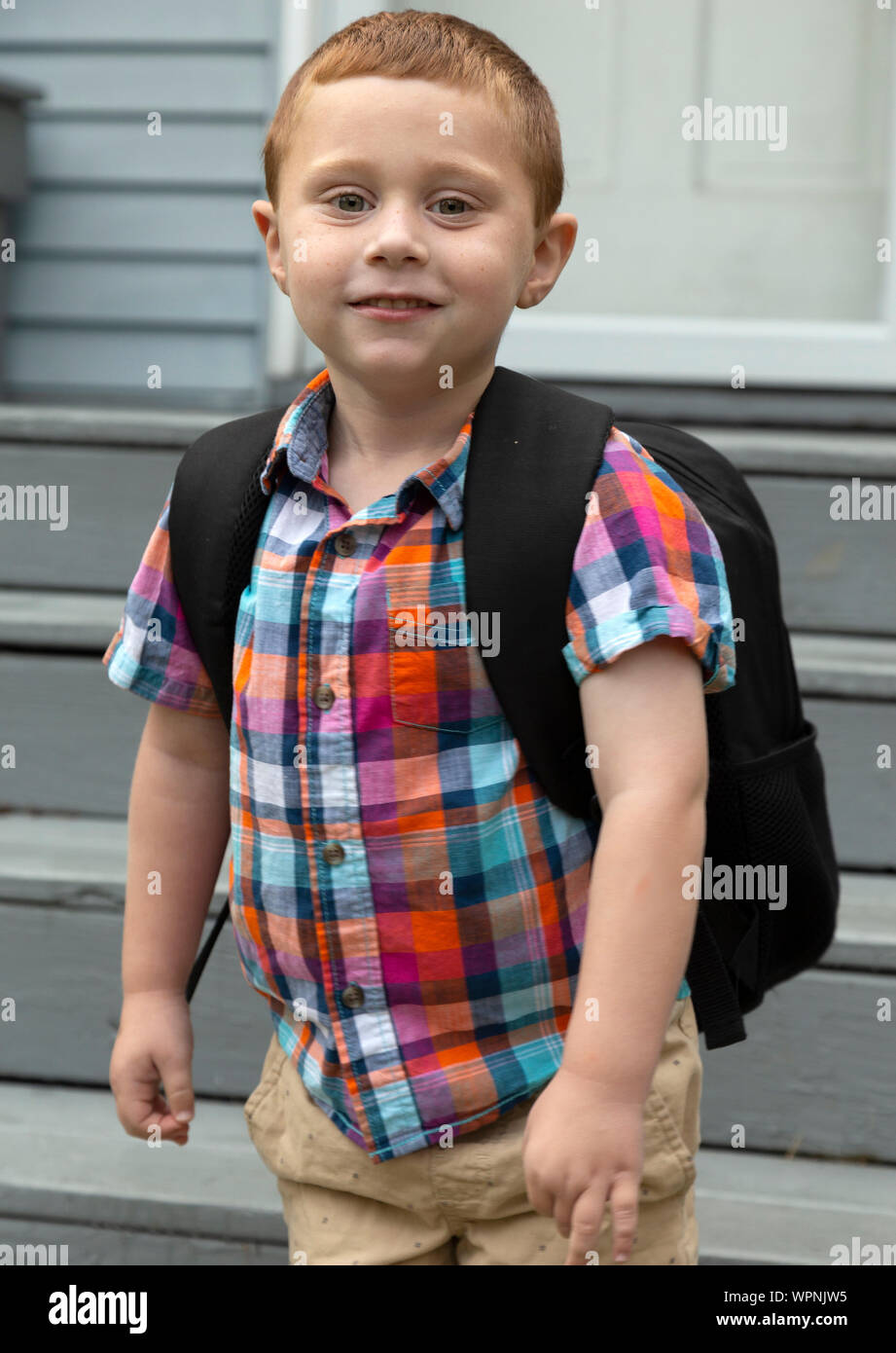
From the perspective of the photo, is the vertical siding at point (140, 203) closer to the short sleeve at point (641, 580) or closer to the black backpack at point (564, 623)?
the black backpack at point (564, 623)

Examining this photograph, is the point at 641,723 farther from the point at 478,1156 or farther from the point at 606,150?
the point at 606,150

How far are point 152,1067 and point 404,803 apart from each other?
0.44 m

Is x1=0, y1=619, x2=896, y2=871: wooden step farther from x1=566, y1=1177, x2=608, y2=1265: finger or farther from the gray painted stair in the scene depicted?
x1=566, y1=1177, x2=608, y2=1265: finger

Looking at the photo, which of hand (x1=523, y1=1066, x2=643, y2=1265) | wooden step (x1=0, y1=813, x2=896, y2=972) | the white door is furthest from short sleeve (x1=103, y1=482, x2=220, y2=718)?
the white door

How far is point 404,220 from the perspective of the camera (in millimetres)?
1112

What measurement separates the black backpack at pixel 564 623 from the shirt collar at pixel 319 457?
0.05 ft

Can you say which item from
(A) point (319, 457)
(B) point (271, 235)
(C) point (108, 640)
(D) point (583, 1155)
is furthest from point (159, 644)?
(C) point (108, 640)

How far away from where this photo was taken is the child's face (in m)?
1.12

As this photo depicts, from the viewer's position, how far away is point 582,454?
115 cm

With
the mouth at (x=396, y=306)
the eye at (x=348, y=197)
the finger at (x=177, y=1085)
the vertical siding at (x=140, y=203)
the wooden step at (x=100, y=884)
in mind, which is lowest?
the wooden step at (x=100, y=884)

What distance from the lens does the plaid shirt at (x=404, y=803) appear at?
1.16 metres

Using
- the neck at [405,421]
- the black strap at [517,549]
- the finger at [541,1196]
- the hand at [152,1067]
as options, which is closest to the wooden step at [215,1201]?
the hand at [152,1067]

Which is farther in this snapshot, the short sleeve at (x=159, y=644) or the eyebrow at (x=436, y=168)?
the short sleeve at (x=159, y=644)

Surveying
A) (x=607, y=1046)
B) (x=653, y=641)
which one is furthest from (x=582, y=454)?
(x=607, y=1046)
